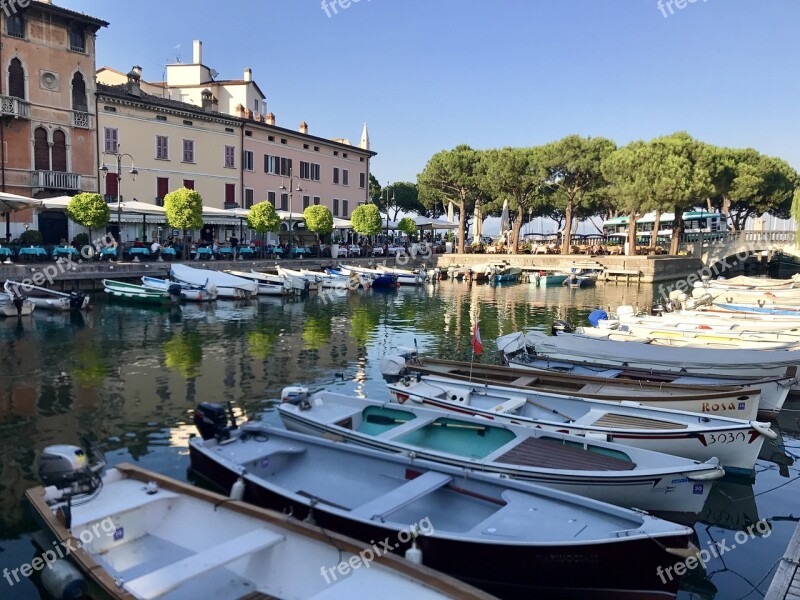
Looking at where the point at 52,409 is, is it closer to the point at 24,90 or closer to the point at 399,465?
the point at 399,465

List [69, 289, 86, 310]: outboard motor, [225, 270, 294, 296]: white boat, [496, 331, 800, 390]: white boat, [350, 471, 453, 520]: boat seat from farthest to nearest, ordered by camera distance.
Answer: [225, 270, 294, 296]: white boat → [69, 289, 86, 310]: outboard motor → [496, 331, 800, 390]: white boat → [350, 471, 453, 520]: boat seat

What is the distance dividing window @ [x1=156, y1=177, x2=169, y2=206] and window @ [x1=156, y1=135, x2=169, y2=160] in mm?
1396

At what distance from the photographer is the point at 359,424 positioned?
1010 centimetres

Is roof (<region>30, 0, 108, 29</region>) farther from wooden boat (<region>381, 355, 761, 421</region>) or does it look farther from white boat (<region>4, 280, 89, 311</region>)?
wooden boat (<region>381, 355, 761, 421</region>)

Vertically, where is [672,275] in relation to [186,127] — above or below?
below

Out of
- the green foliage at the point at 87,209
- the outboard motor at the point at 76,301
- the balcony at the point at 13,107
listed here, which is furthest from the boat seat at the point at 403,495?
the balcony at the point at 13,107

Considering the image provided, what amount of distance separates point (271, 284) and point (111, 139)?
15.0 m

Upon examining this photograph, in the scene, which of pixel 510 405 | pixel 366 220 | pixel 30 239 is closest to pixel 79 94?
pixel 30 239

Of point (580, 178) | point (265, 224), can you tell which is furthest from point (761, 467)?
point (580, 178)

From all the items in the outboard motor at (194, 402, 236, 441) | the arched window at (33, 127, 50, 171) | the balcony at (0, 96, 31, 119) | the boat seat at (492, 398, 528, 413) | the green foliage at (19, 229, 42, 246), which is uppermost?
the balcony at (0, 96, 31, 119)

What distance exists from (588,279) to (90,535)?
4465 centimetres

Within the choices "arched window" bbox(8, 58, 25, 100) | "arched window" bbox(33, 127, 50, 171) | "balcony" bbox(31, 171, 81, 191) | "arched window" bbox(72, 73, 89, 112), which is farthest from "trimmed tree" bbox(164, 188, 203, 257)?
"arched window" bbox(8, 58, 25, 100)

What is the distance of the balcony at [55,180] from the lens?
1407 inches

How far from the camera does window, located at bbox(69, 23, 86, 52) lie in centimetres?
3753
